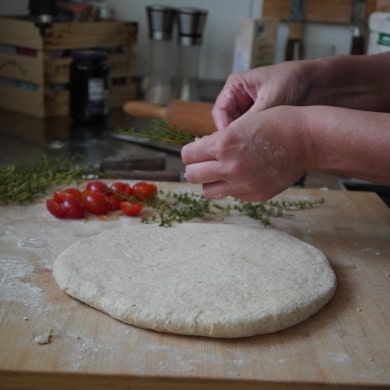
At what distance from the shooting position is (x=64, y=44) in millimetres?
2570

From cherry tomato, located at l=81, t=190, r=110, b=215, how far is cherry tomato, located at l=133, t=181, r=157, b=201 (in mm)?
104

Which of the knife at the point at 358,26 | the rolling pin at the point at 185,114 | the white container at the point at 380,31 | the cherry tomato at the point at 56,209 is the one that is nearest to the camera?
the cherry tomato at the point at 56,209

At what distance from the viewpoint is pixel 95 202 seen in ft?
5.10

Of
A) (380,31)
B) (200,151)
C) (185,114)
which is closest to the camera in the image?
(200,151)

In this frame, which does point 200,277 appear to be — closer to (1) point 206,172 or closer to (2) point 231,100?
(1) point 206,172

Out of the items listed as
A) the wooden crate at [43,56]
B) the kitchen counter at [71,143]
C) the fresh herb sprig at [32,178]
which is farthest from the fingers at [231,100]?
the wooden crate at [43,56]

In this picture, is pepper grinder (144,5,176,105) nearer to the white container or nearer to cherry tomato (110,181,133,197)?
the white container

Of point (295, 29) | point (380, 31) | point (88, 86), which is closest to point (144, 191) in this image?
point (88, 86)

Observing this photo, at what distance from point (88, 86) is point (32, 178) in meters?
0.87

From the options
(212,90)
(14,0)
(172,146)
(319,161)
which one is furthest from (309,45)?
(319,161)

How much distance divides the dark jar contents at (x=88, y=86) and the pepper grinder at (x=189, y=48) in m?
0.38

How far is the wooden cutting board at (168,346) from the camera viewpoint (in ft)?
3.17

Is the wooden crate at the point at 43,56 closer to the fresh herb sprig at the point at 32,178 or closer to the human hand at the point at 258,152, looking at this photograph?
the fresh herb sprig at the point at 32,178

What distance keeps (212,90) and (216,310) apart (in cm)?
203
